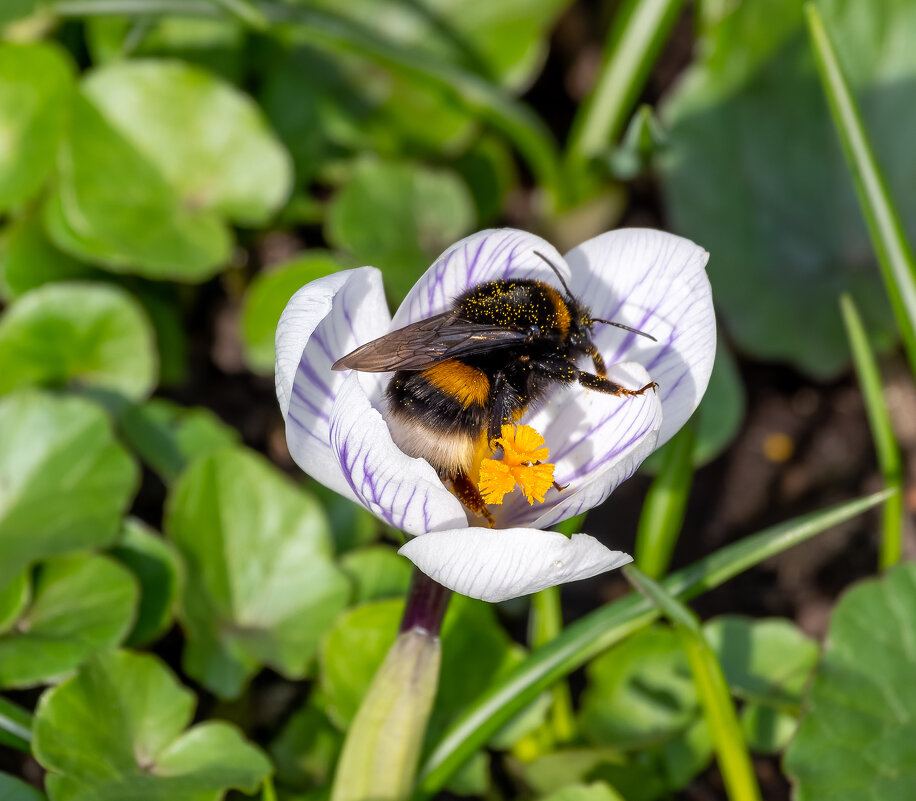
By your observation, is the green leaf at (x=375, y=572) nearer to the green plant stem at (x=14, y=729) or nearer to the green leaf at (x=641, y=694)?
the green leaf at (x=641, y=694)

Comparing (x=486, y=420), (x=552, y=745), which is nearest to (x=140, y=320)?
(x=486, y=420)

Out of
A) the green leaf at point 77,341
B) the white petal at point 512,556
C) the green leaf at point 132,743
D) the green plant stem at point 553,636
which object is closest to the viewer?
the white petal at point 512,556

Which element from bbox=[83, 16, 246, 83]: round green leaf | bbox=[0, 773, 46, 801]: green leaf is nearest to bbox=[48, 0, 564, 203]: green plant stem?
bbox=[83, 16, 246, 83]: round green leaf

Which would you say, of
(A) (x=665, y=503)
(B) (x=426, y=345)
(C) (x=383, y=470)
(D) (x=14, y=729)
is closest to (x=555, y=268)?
(B) (x=426, y=345)

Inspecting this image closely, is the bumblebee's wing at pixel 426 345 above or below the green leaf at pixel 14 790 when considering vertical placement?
above

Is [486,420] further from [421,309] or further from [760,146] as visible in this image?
[760,146]

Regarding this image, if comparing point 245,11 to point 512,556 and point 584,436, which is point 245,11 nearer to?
point 584,436

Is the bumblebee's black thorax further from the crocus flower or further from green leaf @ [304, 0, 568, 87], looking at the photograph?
green leaf @ [304, 0, 568, 87]

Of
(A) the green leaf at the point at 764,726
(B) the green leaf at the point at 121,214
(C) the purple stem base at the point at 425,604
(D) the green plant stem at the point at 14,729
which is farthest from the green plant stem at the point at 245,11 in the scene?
(A) the green leaf at the point at 764,726
